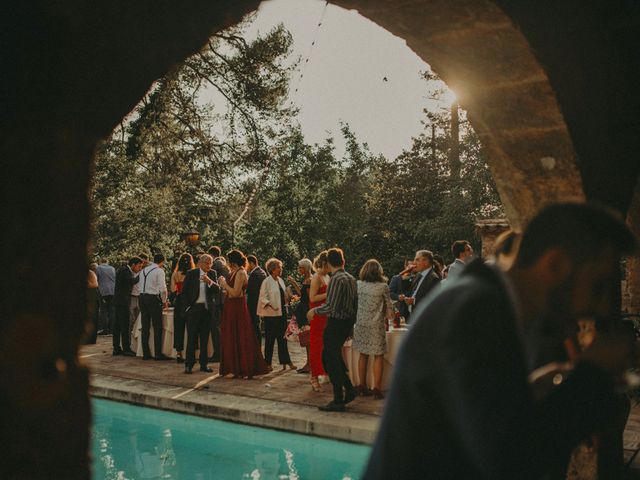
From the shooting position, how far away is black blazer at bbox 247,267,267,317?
1038 centimetres

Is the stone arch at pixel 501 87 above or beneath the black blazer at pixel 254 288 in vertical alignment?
above

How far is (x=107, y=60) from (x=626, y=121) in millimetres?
3737

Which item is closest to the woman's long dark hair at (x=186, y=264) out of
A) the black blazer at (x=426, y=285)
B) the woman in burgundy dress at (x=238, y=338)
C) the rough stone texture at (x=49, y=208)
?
the woman in burgundy dress at (x=238, y=338)

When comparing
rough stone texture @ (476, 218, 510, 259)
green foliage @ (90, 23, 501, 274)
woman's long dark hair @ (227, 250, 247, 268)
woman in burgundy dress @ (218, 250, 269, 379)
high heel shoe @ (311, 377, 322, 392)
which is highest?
green foliage @ (90, 23, 501, 274)

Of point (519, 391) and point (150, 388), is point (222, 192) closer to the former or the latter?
point (150, 388)

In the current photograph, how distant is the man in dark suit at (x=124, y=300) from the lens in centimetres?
1191

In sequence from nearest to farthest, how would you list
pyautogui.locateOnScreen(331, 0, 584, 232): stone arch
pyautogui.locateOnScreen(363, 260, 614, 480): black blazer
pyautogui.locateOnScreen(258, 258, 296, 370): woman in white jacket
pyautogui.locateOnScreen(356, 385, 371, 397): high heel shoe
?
pyautogui.locateOnScreen(363, 260, 614, 480): black blazer, pyautogui.locateOnScreen(331, 0, 584, 232): stone arch, pyautogui.locateOnScreen(356, 385, 371, 397): high heel shoe, pyautogui.locateOnScreen(258, 258, 296, 370): woman in white jacket

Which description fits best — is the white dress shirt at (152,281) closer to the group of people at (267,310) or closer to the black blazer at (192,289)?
the group of people at (267,310)

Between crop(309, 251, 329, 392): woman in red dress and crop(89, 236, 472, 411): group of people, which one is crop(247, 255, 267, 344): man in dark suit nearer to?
crop(89, 236, 472, 411): group of people

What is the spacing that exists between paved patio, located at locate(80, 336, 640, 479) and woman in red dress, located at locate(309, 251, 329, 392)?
0.28 m

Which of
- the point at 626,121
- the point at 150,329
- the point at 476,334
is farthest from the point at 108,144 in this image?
the point at 476,334

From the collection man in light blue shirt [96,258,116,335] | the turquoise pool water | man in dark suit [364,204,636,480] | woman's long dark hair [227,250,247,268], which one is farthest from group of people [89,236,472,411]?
man in dark suit [364,204,636,480]

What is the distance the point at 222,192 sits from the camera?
66.4ft

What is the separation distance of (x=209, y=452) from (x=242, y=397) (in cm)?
144
